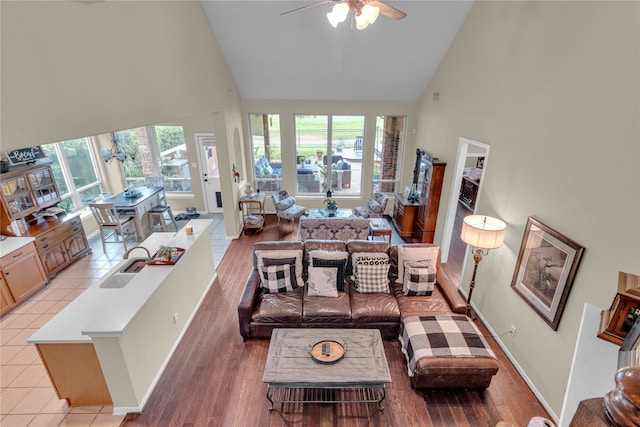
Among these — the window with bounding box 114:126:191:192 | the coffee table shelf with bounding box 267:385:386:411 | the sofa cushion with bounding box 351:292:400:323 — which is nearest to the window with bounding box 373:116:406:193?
the sofa cushion with bounding box 351:292:400:323

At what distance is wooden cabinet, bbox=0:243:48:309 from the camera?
4305 millimetres

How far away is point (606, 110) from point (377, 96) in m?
4.95

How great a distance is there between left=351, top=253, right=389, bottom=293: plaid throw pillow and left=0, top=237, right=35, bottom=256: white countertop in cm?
482

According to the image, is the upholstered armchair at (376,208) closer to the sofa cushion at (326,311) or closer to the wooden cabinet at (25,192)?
the sofa cushion at (326,311)

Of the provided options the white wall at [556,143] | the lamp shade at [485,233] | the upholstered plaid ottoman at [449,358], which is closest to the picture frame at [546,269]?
the white wall at [556,143]

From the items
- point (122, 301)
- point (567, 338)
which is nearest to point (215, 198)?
point (122, 301)

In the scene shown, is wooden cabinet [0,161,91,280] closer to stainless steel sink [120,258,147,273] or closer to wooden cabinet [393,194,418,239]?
stainless steel sink [120,258,147,273]

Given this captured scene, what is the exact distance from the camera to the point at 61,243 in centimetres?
533

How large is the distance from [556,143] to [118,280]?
482 cm

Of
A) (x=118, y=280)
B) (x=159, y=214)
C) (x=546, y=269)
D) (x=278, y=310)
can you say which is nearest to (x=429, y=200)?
(x=546, y=269)

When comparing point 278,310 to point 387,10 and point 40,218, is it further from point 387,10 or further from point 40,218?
point 40,218

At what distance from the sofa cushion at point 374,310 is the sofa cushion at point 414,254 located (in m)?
0.49

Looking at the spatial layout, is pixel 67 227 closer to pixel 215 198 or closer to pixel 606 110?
pixel 215 198

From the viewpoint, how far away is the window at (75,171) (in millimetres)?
6155
